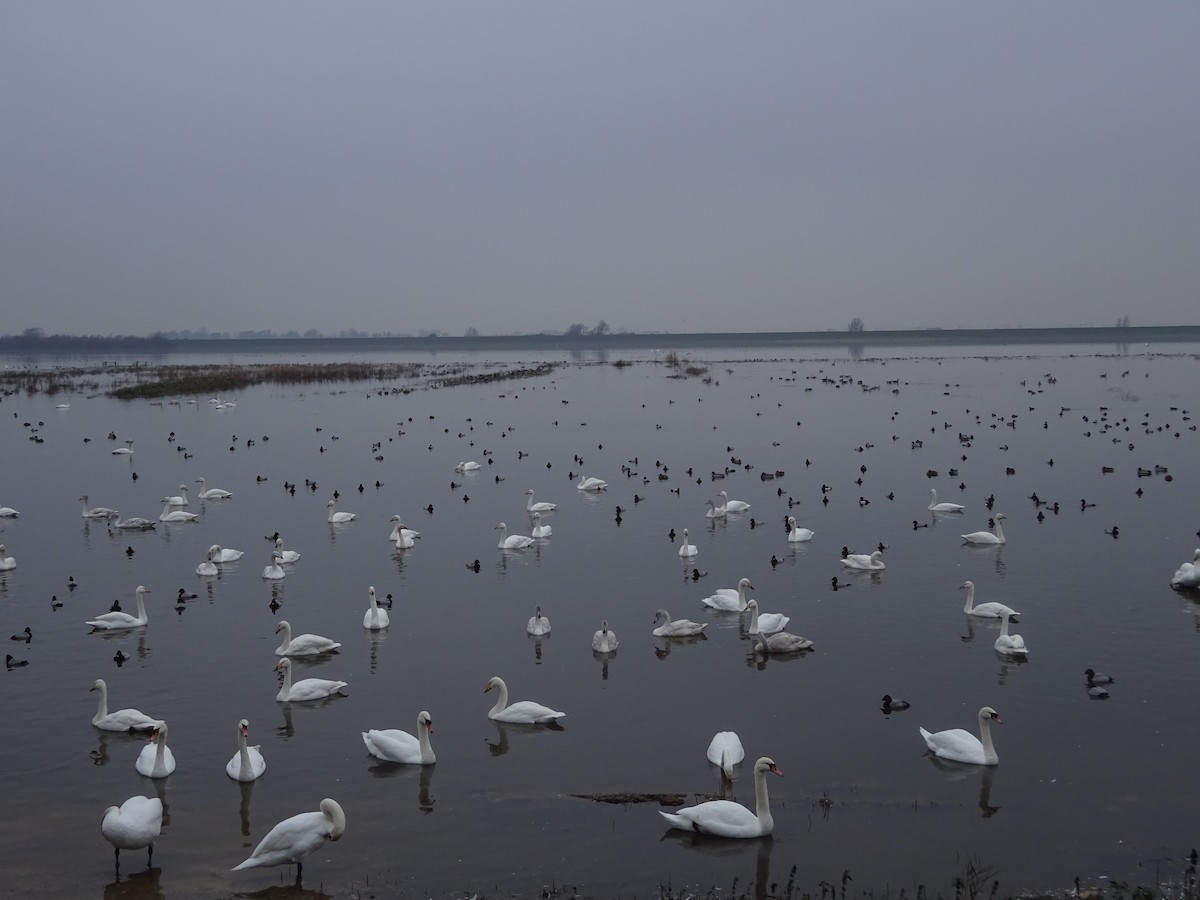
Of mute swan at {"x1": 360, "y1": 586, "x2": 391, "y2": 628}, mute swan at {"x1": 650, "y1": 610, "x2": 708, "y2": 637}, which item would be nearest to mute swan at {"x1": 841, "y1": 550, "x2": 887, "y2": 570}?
mute swan at {"x1": 650, "y1": 610, "x2": 708, "y2": 637}

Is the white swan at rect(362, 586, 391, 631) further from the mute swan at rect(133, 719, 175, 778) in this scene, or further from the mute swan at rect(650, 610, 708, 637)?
the mute swan at rect(133, 719, 175, 778)

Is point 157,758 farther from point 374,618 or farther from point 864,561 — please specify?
point 864,561

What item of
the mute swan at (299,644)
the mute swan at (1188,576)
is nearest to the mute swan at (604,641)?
the mute swan at (299,644)

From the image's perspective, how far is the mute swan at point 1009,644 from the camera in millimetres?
14695

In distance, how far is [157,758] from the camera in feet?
37.3

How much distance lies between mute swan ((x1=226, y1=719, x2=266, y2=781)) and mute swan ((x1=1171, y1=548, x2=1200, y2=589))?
571 inches

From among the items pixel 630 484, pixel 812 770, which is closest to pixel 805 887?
pixel 812 770

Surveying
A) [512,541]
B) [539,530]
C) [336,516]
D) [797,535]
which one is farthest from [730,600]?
[336,516]

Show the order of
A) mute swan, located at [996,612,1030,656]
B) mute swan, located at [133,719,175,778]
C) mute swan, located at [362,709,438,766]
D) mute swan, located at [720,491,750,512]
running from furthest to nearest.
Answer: mute swan, located at [720,491,750,512] < mute swan, located at [996,612,1030,656] < mute swan, located at [362,709,438,766] < mute swan, located at [133,719,175,778]

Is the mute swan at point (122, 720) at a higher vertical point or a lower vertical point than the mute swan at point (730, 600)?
lower

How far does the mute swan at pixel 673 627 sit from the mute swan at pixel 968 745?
4875 millimetres

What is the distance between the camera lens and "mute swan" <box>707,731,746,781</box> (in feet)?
36.9

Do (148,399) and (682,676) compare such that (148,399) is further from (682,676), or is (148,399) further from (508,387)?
(682,676)

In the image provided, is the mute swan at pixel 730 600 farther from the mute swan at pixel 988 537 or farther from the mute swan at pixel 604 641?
the mute swan at pixel 988 537
